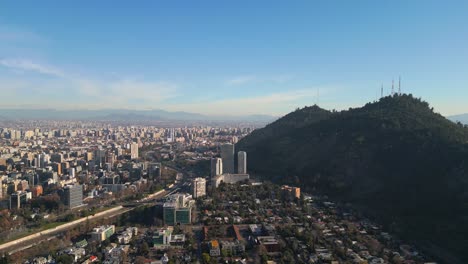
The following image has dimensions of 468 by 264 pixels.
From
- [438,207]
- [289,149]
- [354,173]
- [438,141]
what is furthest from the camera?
[289,149]

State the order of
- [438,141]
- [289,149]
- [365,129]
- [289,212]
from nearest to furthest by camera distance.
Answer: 1. [289,212]
2. [438,141]
3. [365,129]
4. [289,149]

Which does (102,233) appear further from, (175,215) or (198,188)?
(198,188)

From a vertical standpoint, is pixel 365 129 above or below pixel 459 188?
above

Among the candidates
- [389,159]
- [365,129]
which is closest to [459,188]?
[389,159]

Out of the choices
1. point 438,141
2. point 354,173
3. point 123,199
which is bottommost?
point 123,199

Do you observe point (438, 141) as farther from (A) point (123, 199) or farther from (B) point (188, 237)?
(A) point (123, 199)

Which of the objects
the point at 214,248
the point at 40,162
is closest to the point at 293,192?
the point at 214,248
